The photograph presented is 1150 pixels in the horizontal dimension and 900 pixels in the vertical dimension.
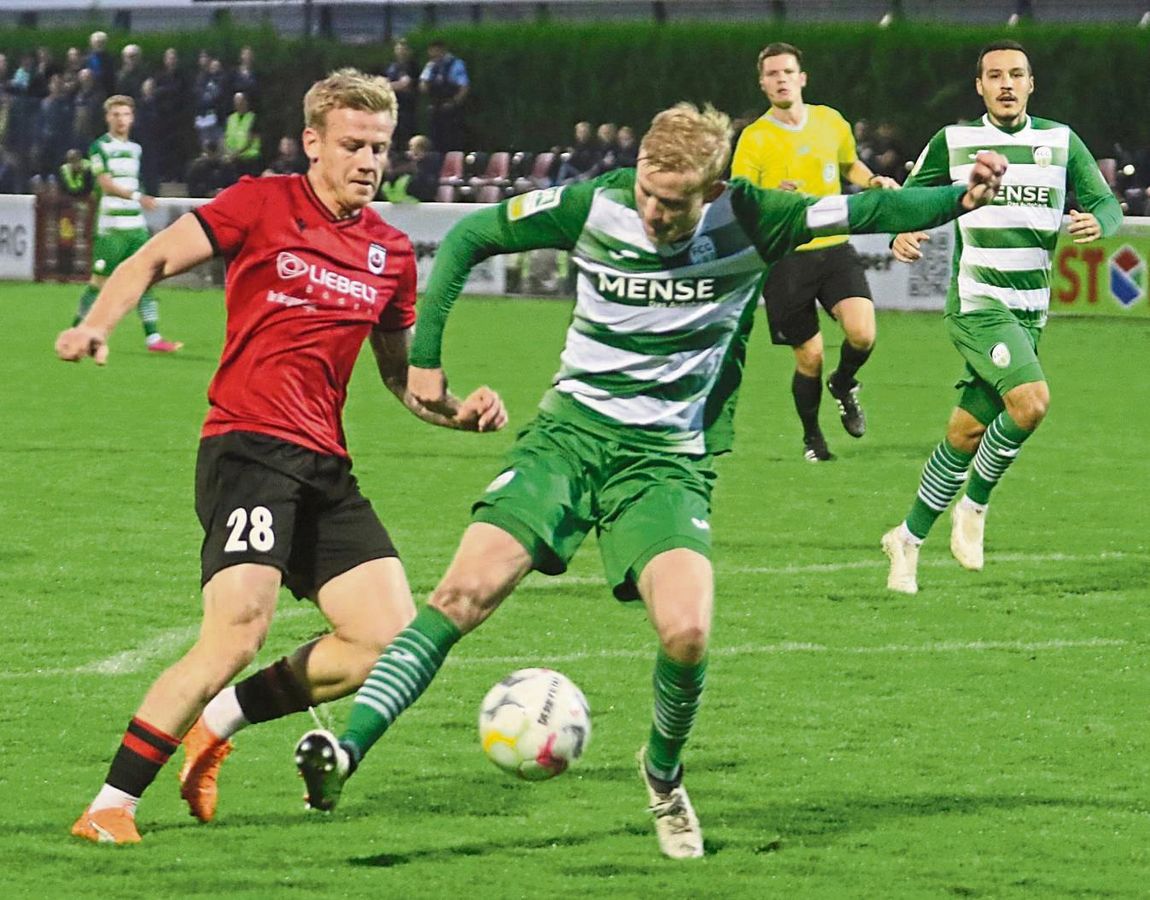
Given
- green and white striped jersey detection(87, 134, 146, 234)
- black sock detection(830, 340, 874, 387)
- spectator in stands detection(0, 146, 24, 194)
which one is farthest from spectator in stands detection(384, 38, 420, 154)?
black sock detection(830, 340, 874, 387)

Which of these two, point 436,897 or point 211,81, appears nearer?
point 436,897

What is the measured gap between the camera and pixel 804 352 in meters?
12.9

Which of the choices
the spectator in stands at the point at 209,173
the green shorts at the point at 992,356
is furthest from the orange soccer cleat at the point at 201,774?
the spectator in stands at the point at 209,173

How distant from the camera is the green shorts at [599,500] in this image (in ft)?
17.9

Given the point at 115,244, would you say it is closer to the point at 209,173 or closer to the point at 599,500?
the point at 209,173

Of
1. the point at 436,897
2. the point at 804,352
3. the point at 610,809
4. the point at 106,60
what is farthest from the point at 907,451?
the point at 106,60

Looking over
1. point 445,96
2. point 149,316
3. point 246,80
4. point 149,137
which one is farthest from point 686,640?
point 149,137

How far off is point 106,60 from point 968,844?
89.3 ft

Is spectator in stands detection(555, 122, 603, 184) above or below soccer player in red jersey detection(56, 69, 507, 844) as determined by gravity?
below

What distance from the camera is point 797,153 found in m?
13.0

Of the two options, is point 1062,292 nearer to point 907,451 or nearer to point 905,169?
point 905,169

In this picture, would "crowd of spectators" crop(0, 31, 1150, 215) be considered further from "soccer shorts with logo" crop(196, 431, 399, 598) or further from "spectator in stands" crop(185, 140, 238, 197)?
"soccer shorts with logo" crop(196, 431, 399, 598)

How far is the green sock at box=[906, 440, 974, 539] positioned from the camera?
9055mm

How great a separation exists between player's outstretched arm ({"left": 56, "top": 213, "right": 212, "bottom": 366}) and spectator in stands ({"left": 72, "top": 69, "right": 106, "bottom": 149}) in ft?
82.0
